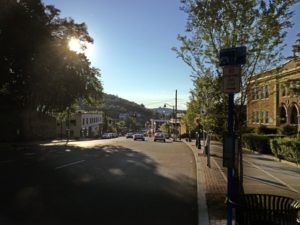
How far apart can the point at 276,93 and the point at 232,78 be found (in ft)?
27.4

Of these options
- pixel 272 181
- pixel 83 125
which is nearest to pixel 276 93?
pixel 272 181

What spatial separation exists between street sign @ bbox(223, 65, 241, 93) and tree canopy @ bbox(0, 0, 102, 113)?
3343cm

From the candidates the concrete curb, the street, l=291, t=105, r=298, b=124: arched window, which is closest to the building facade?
l=291, t=105, r=298, b=124: arched window

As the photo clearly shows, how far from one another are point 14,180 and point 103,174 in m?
3.68

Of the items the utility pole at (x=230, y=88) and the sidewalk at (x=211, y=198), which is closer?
the utility pole at (x=230, y=88)

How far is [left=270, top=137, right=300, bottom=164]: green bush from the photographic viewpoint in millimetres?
22561

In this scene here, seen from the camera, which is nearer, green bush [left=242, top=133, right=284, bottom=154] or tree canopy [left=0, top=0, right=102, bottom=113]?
green bush [left=242, top=133, right=284, bottom=154]

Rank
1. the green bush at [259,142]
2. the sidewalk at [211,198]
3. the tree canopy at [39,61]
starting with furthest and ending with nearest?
the tree canopy at [39,61] → the green bush at [259,142] → the sidewalk at [211,198]

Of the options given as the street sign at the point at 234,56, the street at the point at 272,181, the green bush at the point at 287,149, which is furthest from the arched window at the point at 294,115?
the street sign at the point at 234,56

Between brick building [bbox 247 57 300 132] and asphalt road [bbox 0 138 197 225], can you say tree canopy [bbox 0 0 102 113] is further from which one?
asphalt road [bbox 0 138 197 225]

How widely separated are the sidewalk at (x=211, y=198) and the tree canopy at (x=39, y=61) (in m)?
25.9

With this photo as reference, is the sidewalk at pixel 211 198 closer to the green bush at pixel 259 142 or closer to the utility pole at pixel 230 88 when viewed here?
the utility pole at pixel 230 88

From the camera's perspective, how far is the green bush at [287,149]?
22561mm

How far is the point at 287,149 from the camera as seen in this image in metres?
24.3
